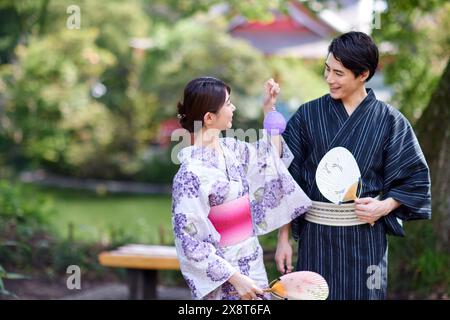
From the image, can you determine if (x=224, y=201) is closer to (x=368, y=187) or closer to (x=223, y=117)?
(x=223, y=117)

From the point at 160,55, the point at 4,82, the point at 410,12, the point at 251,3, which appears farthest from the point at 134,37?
the point at 410,12

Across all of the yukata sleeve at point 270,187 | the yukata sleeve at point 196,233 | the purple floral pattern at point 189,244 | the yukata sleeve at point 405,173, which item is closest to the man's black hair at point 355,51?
the yukata sleeve at point 405,173

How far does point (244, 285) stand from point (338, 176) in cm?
66

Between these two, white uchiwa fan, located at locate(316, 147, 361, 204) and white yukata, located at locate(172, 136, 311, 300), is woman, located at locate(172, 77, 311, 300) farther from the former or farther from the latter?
white uchiwa fan, located at locate(316, 147, 361, 204)

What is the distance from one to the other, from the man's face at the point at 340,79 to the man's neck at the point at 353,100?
0.02m

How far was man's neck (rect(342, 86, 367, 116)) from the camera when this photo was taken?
3.68 metres

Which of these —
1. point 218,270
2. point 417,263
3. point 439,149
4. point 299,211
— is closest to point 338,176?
point 299,211

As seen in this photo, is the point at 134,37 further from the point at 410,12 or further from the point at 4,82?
the point at 410,12

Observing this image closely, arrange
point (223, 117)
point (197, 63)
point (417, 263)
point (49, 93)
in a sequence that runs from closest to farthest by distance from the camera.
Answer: point (223, 117) < point (417, 263) < point (49, 93) < point (197, 63)

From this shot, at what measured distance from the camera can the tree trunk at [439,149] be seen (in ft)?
18.7

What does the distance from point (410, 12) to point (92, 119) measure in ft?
34.9

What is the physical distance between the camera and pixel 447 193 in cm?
568

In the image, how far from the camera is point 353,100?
12.1 ft

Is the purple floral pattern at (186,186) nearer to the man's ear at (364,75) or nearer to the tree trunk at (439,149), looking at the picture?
the man's ear at (364,75)
